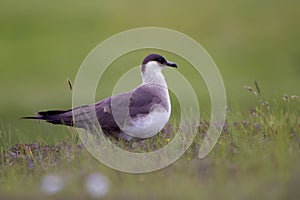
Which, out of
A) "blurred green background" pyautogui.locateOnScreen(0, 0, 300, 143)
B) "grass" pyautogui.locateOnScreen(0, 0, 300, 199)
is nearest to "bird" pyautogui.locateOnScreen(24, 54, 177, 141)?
"grass" pyautogui.locateOnScreen(0, 0, 300, 199)

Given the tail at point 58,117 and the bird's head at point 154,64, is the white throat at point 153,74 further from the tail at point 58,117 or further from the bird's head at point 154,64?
the tail at point 58,117

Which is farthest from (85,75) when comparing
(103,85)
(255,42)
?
(255,42)

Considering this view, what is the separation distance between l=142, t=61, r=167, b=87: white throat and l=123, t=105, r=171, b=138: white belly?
758 mm

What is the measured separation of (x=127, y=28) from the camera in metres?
24.9

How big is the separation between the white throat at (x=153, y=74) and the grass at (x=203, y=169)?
40.8 inches

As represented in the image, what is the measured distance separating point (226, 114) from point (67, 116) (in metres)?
1.73

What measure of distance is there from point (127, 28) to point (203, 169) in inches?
714

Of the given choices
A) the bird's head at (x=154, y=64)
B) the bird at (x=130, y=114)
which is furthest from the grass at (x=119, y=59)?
the bird's head at (x=154, y=64)

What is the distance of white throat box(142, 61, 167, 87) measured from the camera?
959cm

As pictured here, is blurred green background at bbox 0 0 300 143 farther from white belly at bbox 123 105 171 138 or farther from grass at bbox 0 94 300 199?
grass at bbox 0 94 300 199

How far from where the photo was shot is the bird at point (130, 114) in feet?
28.9

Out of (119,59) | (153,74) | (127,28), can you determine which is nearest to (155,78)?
(153,74)

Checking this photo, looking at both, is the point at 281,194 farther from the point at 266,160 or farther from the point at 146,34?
the point at 146,34

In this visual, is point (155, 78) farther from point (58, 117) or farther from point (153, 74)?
point (58, 117)
